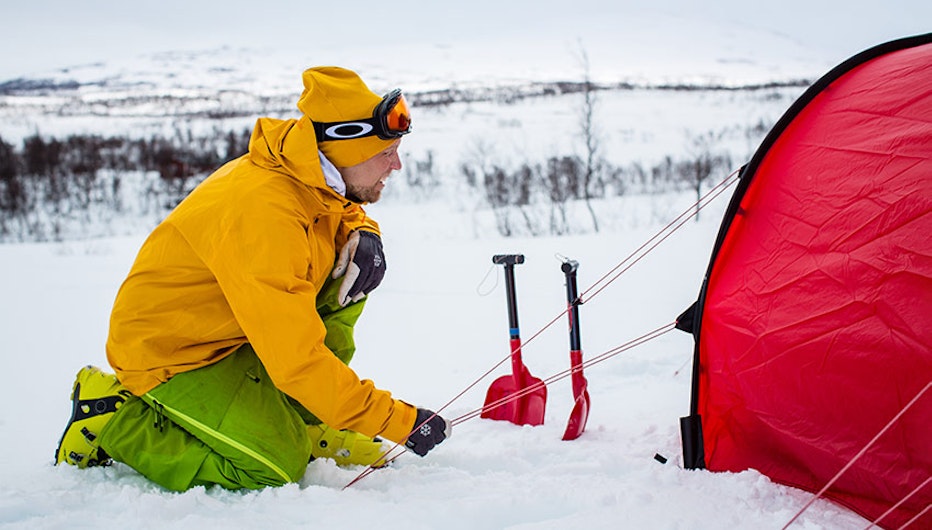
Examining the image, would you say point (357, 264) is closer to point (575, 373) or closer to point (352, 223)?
point (352, 223)

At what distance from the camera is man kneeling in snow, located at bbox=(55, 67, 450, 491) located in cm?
183

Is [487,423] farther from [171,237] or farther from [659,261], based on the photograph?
[659,261]

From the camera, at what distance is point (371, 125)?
1.99 metres

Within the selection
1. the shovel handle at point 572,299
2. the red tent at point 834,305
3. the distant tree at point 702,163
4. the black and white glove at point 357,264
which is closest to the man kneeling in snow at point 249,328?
the black and white glove at point 357,264

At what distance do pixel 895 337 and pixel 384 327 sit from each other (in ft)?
9.95

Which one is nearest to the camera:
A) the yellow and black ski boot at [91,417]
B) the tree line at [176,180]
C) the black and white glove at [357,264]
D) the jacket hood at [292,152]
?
the jacket hood at [292,152]

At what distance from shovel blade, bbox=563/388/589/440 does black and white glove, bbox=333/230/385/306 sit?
2.72ft

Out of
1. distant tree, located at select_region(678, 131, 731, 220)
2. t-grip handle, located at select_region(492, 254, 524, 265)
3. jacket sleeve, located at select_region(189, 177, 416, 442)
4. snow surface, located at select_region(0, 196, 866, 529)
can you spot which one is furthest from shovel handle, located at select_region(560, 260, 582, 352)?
distant tree, located at select_region(678, 131, 731, 220)

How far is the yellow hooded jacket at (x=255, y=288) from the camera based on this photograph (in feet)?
5.94

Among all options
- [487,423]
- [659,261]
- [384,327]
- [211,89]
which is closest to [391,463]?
[487,423]

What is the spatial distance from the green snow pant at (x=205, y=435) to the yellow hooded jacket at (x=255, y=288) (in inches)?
2.4

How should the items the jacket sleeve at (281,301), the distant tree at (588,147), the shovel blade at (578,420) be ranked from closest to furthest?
the jacket sleeve at (281,301) → the shovel blade at (578,420) → the distant tree at (588,147)

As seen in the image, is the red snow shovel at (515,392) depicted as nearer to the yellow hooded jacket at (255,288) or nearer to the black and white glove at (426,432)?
the black and white glove at (426,432)

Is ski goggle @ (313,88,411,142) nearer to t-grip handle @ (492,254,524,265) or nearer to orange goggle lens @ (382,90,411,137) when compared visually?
orange goggle lens @ (382,90,411,137)
